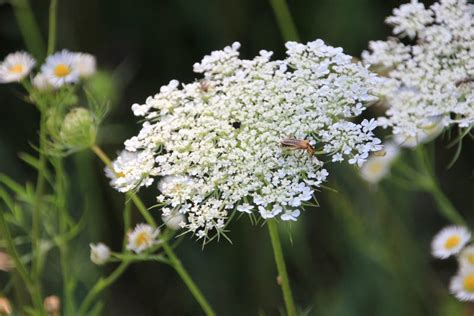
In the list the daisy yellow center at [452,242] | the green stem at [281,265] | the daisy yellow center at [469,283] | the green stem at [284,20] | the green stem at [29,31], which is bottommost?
the daisy yellow center at [469,283]

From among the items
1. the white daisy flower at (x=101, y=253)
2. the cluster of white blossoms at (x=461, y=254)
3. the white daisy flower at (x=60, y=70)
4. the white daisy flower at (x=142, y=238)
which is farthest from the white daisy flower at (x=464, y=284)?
the white daisy flower at (x=60, y=70)

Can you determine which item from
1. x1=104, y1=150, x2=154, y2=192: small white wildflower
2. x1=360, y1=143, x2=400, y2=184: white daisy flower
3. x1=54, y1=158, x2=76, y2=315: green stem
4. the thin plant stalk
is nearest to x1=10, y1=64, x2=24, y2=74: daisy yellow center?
x1=54, y1=158, x2=76, y2=315: green stem

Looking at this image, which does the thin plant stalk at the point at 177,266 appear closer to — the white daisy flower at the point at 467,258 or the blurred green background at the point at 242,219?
the white daisy flower at the point at 467,258

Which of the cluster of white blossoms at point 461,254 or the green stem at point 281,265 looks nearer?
the green stem at point 281,265

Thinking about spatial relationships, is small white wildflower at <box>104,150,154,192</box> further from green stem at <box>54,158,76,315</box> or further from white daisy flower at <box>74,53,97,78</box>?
white daisy flower at <box>74,53,97,78</box>

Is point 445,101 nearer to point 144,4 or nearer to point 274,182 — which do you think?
point 274,182

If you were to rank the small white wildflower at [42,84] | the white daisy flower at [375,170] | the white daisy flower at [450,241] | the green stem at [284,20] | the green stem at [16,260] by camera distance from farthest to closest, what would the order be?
1. the white daisy flower at [375,170]
2. the green stem at [284,20]
3. the small white wildflower at [42,84]
4. the white daisy flower at [450,241]
5. the green stem at [16,260]

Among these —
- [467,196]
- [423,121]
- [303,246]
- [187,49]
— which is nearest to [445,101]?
[423,121]
